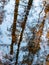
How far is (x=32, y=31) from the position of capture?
2.87 m

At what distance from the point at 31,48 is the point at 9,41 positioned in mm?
282

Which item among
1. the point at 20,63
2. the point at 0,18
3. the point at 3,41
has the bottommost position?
the point at 20,63

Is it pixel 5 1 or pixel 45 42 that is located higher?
pixel 5 1

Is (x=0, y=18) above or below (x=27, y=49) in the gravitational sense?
above

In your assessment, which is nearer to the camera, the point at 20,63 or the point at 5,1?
the point at 20,63

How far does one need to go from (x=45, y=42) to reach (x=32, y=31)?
22 centimetres

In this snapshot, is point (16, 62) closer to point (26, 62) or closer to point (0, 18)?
point (26, 62)

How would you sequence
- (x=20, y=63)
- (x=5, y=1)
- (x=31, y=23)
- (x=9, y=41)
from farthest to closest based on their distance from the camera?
(x=5, y=1) → (x=31, y=23) → (x=9, y=41) → (x=20, y=63)

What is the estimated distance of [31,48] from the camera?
270cm

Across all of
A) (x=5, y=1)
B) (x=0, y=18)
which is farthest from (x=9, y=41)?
(x=5, y=1)

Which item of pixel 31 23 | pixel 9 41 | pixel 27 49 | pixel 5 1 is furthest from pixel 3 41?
pixel 5 1

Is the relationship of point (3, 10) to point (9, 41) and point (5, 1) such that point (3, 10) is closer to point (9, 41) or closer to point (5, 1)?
point (5, 1)

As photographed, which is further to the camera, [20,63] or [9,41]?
[9,41]

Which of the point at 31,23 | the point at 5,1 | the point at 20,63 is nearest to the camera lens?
the point at 20,63
